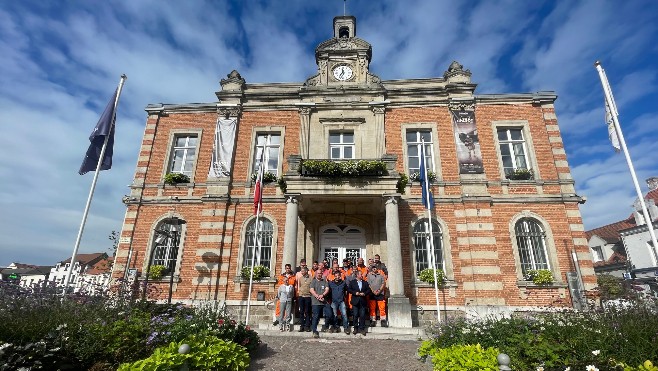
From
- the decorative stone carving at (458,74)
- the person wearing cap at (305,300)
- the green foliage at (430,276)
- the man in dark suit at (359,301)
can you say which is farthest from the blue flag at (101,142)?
the decorative stone carving at (458,74)

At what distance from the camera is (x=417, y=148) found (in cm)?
1446

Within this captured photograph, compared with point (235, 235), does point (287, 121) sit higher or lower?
higher

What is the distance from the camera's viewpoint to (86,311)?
6.29 m

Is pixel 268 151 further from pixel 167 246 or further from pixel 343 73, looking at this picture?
pixel 167 246

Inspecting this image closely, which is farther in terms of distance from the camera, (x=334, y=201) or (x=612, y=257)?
(x=612, y=257)

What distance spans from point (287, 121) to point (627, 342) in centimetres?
1332

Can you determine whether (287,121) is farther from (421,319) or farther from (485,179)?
(421,319)

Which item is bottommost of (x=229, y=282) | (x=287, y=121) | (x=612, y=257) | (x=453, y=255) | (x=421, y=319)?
(x=421, y=319)

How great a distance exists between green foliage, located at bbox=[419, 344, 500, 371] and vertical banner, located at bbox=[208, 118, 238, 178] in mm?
11387

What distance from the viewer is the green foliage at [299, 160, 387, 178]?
11.6 m

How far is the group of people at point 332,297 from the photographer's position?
9031 mm

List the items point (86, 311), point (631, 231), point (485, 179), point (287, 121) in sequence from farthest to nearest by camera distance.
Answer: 1. point (631, 231)
2. point (287, 121)
3. point (485, 179)
4. point (86, 311)

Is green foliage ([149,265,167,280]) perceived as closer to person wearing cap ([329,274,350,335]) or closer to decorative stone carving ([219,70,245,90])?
person wearing cap ([329,274,350,335])

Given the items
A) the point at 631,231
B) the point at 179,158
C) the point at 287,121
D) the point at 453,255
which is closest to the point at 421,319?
the point at 453,255
